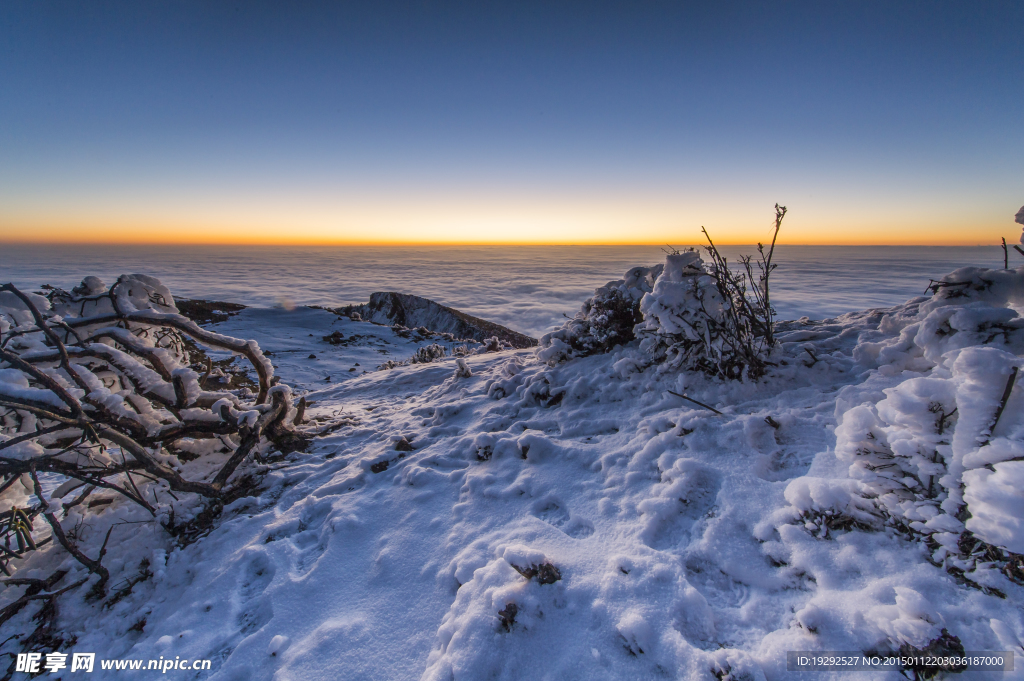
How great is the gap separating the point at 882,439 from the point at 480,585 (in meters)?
2.29

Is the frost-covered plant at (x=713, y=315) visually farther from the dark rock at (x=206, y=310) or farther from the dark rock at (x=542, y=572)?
the dark rock at (x=206, y=310)

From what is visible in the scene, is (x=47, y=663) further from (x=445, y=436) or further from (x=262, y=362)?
(x=445, y=436)

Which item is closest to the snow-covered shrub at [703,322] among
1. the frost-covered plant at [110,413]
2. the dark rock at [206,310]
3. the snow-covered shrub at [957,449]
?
the snow-covered shrub at [957,449]

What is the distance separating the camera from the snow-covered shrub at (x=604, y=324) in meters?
5.53

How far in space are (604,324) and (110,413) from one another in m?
5.34

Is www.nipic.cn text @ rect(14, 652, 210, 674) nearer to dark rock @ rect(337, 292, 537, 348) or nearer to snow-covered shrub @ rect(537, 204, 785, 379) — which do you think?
snow-covered shrub @ rect(537, 204, 785, 379)

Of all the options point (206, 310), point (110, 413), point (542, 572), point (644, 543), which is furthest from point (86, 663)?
point (206, 310)

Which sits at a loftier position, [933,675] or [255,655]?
[933,675]

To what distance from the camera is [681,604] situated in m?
1.79

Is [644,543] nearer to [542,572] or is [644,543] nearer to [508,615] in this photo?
[542,572]

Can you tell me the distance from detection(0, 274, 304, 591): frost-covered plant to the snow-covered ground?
15.3 inches

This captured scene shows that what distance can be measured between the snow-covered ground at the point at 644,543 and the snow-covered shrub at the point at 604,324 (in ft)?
5.52

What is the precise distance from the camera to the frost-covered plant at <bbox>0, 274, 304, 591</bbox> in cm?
271

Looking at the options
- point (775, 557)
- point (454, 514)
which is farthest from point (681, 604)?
point (454, 514)
